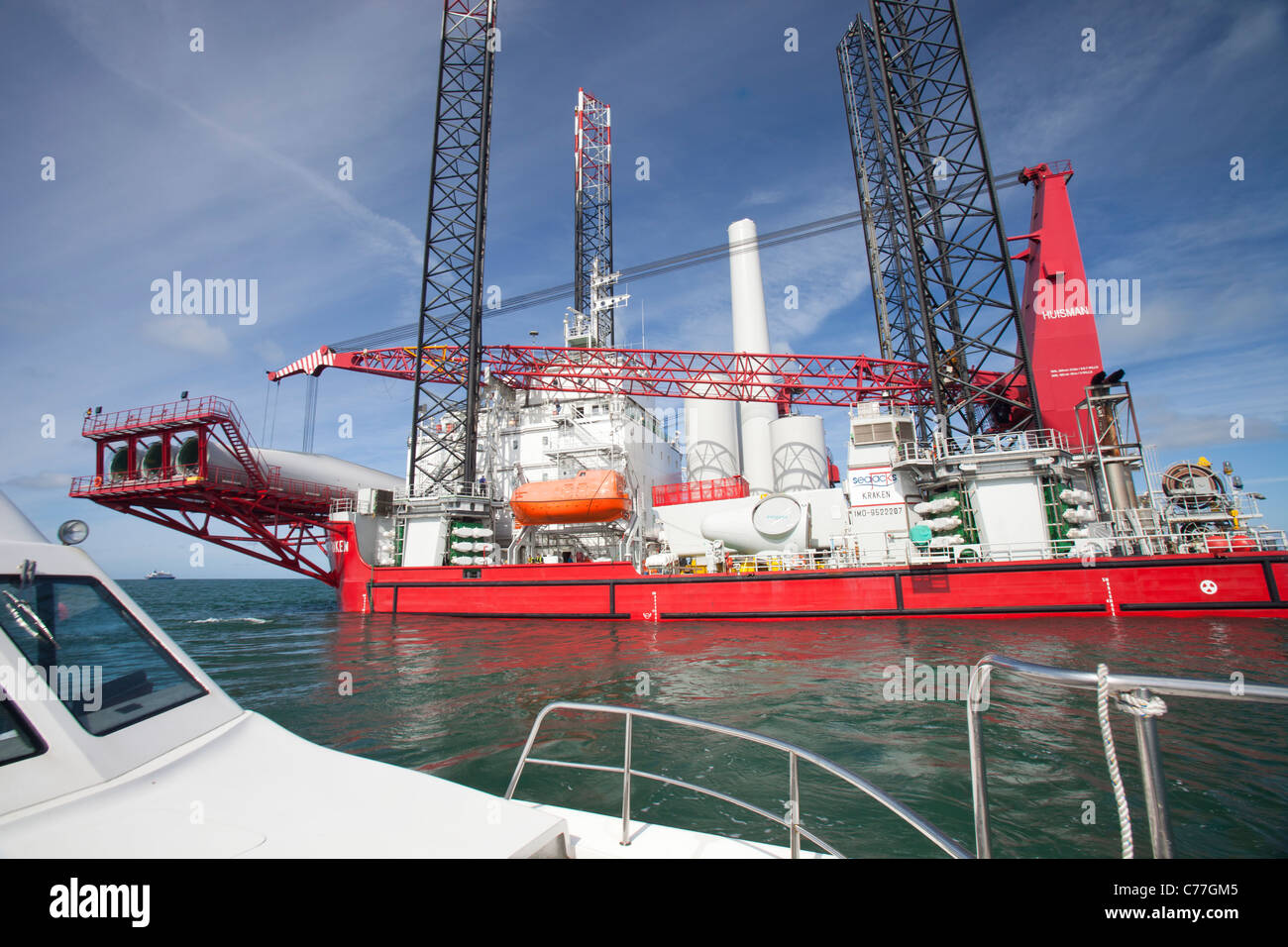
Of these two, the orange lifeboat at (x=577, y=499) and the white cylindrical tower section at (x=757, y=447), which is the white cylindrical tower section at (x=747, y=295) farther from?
the orange lifeboat at (x=577, y=499)

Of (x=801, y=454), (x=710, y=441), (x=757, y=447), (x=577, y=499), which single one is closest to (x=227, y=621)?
(x=577, y=499)

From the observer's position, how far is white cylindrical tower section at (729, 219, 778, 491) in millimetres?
29734

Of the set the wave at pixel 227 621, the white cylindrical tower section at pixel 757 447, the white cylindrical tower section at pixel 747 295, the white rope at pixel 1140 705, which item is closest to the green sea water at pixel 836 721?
the white rope at pixel 1140 705

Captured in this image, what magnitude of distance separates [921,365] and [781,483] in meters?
8.50

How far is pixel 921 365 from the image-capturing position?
82.5 feet

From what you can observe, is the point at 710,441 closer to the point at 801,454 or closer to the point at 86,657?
the point at 801,454

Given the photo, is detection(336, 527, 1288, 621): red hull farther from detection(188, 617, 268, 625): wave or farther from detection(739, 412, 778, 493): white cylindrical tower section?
detection(739, 412, 778, 493): white cylindrical tower section

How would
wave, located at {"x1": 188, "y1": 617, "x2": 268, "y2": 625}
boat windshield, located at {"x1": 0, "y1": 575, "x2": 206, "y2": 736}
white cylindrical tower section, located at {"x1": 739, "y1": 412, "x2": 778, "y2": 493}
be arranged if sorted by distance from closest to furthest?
boat windshield, located at {"x1": 0, "y1": 575, "x2": 206, "y2": 736} → wave, located at {"x1": 188, "y1": 617, "x2": 268, "y2": 625} → white cylindrical tower section, located at {"x1": 739, "y1": 412, "x2": 778, "y2": 493}

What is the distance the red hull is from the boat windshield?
15230 millimetres

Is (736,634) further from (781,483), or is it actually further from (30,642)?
(781,483)

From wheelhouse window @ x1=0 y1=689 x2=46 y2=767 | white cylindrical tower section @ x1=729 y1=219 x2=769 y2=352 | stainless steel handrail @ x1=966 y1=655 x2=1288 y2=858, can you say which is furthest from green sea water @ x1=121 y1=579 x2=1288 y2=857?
white cylindrical tower section @ x1=729 y1=219 x2=769 y2=352

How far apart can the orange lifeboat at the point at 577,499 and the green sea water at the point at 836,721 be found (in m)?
7.53

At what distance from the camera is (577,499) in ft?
69.3
